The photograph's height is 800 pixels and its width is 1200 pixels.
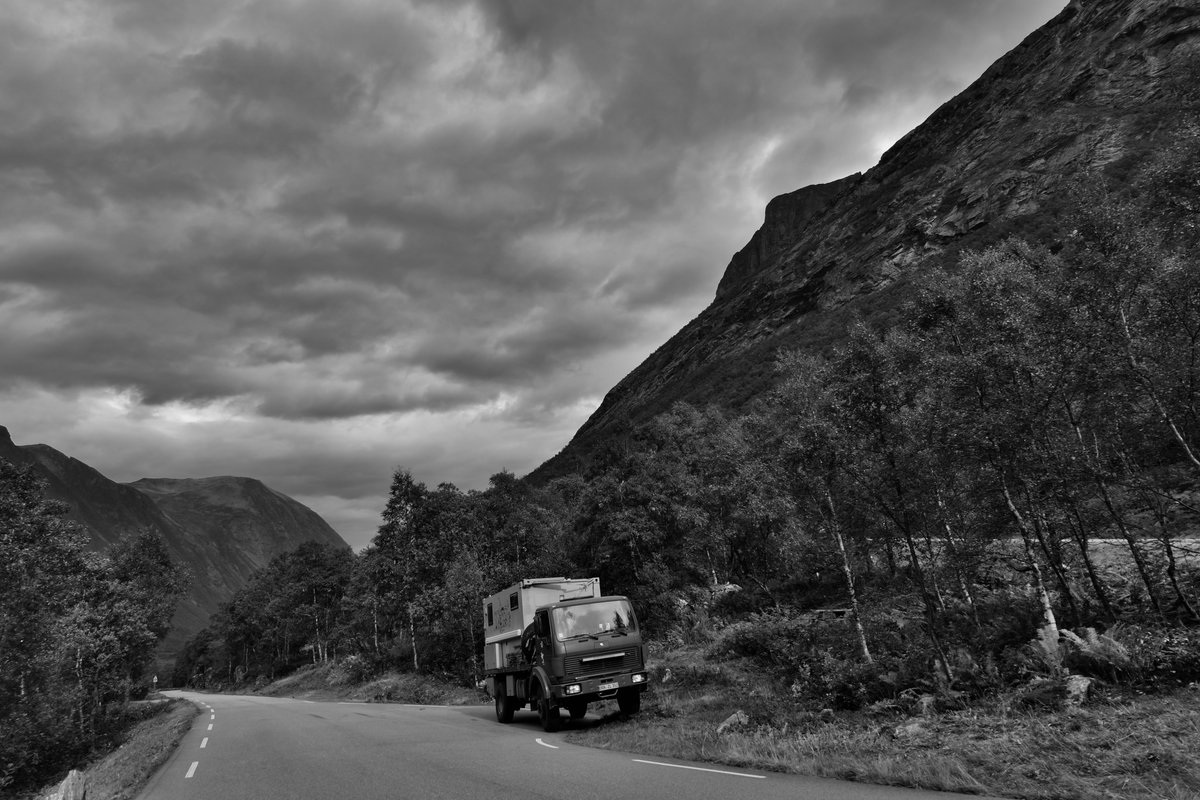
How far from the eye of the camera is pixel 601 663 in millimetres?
15695

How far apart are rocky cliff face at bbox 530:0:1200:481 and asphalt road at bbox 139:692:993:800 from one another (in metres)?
43.4

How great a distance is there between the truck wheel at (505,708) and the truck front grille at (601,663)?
4453mm

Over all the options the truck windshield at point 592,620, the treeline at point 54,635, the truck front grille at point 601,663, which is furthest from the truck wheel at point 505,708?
the treeline at point 54,635

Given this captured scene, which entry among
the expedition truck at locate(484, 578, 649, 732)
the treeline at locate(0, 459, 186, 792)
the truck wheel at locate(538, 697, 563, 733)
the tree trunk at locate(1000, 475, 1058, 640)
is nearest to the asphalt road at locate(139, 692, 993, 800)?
the truck wheel at locate(538, 697, 563, 733)

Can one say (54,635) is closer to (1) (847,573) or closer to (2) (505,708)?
(2) (505,708)

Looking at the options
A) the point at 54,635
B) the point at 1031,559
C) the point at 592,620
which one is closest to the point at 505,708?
the point at 592,620

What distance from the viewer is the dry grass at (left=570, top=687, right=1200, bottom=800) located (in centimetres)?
686

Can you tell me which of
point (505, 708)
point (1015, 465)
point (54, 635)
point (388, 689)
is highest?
point (1015, 465)

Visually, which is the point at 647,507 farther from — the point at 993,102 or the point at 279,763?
the point at 993,102

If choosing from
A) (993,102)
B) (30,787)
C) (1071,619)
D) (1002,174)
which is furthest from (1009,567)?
(993,102)

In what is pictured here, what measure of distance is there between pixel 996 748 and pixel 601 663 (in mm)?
9188

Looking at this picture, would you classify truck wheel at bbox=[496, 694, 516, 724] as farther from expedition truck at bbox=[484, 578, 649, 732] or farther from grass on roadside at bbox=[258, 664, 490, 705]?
grass on roadside at bbox=[258, 664, 490, 705]

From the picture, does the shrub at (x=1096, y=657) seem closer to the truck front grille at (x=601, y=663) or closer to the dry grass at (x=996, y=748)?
the dry grass at (x=996, y=748)

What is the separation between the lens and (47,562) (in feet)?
108
